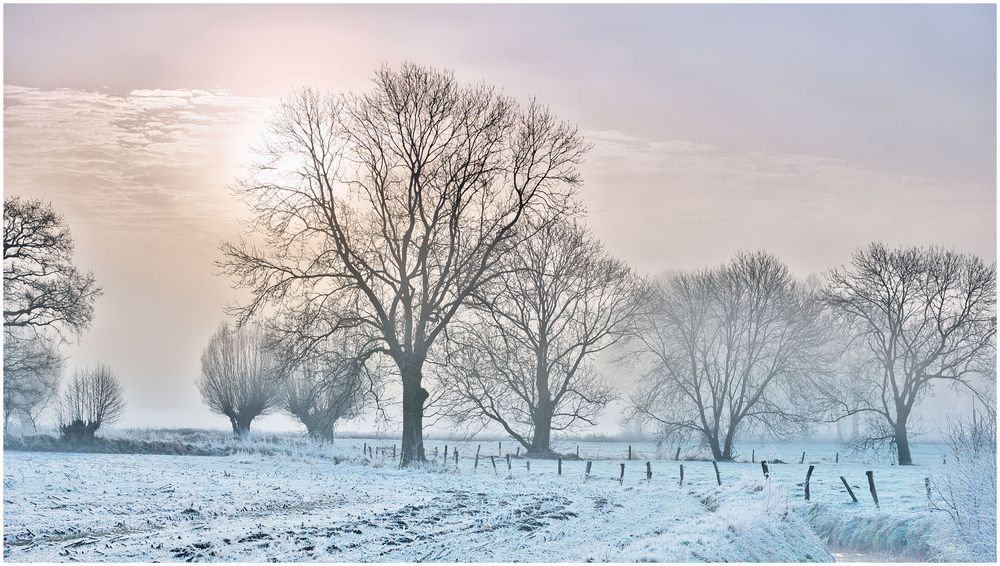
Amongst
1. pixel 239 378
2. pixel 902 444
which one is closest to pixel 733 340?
pixel 902 444

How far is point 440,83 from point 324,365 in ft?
37.8

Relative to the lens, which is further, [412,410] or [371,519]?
[412,410]

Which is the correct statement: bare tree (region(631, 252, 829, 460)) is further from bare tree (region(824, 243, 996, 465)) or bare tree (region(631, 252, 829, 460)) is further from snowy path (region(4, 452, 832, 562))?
snowy path (region(4, 452, 832, 562))

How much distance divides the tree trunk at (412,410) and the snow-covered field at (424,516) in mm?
1688

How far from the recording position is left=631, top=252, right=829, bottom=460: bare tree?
5116 cm

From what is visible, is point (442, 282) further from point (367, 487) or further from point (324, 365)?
point (367, 487)

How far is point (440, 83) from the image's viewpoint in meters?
34.3

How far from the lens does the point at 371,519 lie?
19.2 metres

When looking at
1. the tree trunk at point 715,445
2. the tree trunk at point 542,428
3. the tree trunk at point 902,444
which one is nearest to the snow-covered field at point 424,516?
the tree trunk at point 902,444

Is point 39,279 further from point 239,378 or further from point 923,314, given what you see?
point 923,314

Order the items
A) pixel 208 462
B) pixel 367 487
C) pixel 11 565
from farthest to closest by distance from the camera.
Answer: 1. pixel 208 462
2. pixel 367 487
3. pixel 11 565

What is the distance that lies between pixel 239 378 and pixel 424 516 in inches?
1726

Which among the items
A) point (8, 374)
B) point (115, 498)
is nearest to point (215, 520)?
point (115, 498)

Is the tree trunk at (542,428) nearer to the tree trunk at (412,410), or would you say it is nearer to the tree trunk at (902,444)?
the tree trunk at (412,410)
